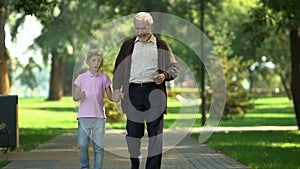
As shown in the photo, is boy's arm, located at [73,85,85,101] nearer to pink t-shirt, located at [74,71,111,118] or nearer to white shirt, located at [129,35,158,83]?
pink t-shirt, located at [74,71,111,118]

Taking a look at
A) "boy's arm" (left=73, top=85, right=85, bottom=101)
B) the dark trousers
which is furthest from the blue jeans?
the dark trousers

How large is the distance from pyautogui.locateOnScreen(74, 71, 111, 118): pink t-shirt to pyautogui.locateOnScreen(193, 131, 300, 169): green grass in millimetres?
3325

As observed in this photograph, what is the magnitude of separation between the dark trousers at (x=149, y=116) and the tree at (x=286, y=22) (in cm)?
1200

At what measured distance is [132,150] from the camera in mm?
10414

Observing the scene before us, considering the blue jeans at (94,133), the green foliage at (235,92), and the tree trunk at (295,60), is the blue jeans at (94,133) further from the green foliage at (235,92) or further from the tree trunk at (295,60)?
the green foliage at (235,92)

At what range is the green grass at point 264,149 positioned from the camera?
44.6 ft

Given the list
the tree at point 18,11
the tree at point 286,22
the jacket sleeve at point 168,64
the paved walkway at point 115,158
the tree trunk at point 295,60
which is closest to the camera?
the jacket sleeve at point 168,64

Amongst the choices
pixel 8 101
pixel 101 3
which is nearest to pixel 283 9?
pixel 8 101

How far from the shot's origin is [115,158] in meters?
15.3

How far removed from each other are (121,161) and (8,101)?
10.9 ft

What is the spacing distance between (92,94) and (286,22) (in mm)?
13259

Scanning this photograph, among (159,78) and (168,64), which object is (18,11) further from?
(159,78)

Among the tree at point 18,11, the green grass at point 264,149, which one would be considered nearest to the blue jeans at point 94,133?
the green grass at point 264,149

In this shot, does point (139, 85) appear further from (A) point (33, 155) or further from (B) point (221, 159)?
(A) point (33, 155)
